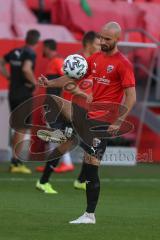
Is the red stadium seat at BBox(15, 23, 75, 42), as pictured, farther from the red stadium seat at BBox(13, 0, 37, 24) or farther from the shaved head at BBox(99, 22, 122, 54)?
the shaved head at BBox(99, 22, 122, 54)

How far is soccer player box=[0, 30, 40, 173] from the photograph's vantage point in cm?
1678

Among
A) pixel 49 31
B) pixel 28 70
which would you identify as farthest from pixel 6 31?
pixel 28 70

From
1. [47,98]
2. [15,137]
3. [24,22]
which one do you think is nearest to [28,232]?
[47,98]

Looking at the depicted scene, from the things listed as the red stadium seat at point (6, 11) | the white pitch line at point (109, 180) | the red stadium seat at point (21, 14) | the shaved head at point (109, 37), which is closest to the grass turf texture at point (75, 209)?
the white pitch line at point (109, 180)

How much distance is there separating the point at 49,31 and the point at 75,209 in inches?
386

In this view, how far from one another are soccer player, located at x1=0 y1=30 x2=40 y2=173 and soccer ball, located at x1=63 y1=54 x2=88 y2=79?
19.7 ft

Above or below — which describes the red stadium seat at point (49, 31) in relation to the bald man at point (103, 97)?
below

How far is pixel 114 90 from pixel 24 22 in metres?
11.0

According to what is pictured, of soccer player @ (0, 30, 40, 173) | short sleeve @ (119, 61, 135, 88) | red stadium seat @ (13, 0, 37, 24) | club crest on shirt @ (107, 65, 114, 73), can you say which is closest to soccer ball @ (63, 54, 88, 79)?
club crest on shirt @ (107, 65, 114, 73)

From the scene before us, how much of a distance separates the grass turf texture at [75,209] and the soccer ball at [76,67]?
166 centimetres

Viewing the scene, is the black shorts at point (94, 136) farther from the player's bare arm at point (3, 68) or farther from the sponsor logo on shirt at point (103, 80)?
the player's bare arm at point (3, 68)

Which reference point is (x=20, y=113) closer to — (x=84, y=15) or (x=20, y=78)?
(x=20, y=78)

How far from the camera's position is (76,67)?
1055cm

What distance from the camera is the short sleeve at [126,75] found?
10.3 metres
